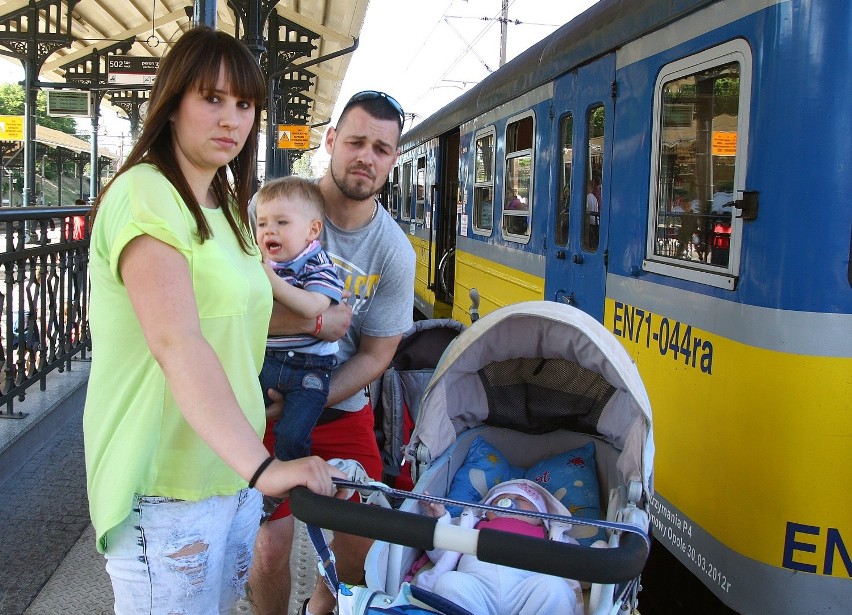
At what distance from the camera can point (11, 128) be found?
747 inches

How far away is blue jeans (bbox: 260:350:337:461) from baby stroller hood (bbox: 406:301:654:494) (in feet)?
1.26

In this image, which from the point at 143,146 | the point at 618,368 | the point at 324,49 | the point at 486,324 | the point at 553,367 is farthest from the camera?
the point at 324,49

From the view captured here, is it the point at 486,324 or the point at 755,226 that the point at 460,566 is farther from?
the point at 755,226

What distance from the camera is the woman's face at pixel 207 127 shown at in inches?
69.9

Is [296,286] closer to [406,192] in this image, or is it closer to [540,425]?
[540,425]

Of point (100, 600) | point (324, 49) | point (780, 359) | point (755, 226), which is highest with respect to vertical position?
point (324, 49)

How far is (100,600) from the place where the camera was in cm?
348

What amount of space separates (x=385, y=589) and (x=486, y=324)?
92 cm

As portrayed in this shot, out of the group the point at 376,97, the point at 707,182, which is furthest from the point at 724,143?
the point at 376,97

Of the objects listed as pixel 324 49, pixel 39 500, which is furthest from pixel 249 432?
pixel 324 49

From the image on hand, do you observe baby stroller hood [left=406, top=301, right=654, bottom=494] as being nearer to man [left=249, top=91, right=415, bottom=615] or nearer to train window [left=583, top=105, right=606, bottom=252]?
man [left=249, top=91, right=415, bottom=615]

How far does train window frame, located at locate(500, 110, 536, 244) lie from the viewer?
6.41 m

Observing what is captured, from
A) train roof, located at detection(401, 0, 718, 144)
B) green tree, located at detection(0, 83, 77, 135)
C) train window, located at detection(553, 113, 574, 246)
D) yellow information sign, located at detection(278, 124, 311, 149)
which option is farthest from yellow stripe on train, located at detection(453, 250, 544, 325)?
green tree, located at detection(0, 83, 77, 135)

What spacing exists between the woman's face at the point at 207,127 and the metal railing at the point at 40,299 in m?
3.19
